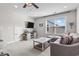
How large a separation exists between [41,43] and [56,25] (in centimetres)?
55

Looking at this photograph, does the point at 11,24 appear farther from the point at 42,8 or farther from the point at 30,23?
the point at 42,8

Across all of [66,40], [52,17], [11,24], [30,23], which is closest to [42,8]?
[52,17]

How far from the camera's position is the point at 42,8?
1.78 m

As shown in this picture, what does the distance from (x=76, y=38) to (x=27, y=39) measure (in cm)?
119

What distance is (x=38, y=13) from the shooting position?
1.88m

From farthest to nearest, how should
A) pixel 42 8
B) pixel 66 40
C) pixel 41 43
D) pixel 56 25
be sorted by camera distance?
pixel 66 40 < pixel 41 43 < pixel 56 25 < pixel 42 8

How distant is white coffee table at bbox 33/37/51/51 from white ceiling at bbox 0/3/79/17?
1.81 feet

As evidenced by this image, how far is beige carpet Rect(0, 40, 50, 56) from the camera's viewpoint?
5.82ft

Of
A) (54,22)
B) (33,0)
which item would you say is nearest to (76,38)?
(54,22)

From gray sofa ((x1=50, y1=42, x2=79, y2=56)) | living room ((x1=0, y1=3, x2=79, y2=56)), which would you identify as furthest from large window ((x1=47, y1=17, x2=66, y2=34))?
gray sofa ((x1=50, y1=42, x2=79, y2=56))

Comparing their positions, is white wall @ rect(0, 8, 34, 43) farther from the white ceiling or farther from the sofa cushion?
the sofa cushion

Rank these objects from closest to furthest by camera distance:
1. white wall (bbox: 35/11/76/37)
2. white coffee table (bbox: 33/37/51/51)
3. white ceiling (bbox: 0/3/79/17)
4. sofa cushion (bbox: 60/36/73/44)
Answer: white ceiling (bbox: 0/3/79/17) → white wall (bbox: 35/11/76/37) → white coffee table (bbox: 33/37/51/51) → sofa cushion (bbox: 60/36/73/44)

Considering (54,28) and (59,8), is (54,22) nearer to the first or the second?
(54,28)

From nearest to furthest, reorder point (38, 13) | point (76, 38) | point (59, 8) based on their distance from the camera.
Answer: point (59, 8), point (38, 13), point (76, 38)
